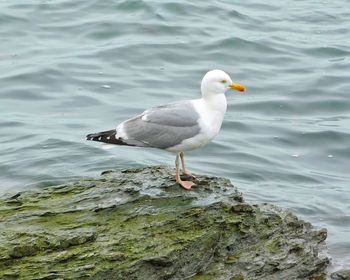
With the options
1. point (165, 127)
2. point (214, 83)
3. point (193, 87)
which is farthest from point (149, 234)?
point (193, 87)

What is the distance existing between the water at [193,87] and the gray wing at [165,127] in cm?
234

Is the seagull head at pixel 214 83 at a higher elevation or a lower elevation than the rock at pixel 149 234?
higher

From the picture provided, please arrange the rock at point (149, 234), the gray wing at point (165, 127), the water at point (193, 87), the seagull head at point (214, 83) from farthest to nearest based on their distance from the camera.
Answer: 1. the water at point (193, 87)
2. the seagull head at point (214, 83)
3. the gray wing at point (165, 127)
4. the rock at point (149, 234)

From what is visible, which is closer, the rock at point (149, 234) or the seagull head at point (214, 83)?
the rock at point (149, 234)

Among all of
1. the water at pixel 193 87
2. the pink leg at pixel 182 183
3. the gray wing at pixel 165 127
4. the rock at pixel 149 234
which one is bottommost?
the water at pixel 193 87

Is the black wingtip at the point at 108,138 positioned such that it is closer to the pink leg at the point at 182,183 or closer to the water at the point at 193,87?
the pink leg at the point at 182,183

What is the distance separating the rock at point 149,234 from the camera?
634cm

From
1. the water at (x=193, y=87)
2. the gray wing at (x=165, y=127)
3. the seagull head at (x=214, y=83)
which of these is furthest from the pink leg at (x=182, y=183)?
the water at (x=193, y=87)

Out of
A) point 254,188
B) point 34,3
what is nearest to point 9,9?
point 34,3

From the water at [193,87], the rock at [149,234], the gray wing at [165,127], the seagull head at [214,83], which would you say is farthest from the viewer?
the water at [193,87]

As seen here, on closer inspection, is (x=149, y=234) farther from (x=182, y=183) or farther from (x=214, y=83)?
(x=214, y=83)

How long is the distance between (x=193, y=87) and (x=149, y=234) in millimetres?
8493

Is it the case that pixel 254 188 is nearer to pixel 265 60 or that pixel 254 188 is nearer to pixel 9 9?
pixel 265 60

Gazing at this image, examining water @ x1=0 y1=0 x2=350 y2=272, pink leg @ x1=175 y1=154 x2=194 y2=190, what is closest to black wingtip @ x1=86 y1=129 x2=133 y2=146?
pink leg @ x1=175 y1=154 x2=194 y2=190
